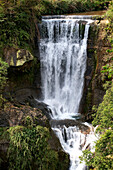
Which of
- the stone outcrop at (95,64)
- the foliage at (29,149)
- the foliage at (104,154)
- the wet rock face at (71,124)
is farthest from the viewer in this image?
the stone outcrop at (95,64)

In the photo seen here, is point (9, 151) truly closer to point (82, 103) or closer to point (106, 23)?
point (82, 103)

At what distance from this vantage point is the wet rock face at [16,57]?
33.2 feet

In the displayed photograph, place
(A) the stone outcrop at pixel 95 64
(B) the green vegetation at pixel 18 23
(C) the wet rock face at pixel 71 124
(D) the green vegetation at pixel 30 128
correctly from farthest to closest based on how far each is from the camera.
A: (A) the stone outcrop at pixel 95 64
(B) the green vegetation at pixel 18 23
(C) the wet rock face at pixel 71 124
(D) the green vegetation at pixel 30 128

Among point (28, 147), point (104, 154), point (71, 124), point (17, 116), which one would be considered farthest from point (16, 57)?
point (104, 154)

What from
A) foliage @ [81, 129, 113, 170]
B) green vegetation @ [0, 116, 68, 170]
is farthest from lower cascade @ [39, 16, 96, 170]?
foliage @ [81, 129, 113, 170]

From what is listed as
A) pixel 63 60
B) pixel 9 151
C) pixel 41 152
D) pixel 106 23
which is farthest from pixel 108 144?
pixel 106 23

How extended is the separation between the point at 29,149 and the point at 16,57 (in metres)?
5.73

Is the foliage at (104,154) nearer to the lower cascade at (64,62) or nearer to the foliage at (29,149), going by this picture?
the foliage at (29,149)

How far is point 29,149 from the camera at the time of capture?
6215 mm

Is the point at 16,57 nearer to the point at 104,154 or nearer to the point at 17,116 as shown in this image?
the point at 17,116

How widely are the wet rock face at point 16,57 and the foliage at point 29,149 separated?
184 inches

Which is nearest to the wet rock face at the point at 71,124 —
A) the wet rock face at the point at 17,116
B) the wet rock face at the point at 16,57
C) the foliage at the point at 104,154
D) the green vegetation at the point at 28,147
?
the wet rock face at the point at 17,116

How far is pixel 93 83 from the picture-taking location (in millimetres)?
11414

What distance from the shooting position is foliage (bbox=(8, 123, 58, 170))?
6.14m
